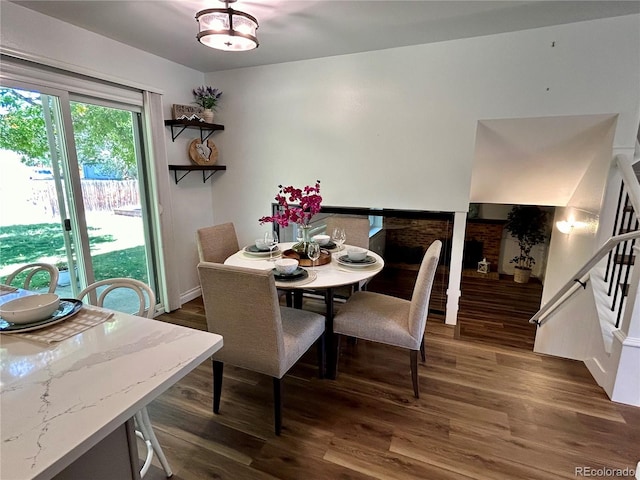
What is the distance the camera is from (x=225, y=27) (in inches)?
72.5

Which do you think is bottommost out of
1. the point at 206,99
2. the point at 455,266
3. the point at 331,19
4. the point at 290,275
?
the point at 455,266

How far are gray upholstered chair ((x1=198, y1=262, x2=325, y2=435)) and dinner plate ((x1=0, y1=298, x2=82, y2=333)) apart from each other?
54 centimetres

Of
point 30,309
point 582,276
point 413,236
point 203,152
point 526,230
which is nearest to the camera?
point 30,309

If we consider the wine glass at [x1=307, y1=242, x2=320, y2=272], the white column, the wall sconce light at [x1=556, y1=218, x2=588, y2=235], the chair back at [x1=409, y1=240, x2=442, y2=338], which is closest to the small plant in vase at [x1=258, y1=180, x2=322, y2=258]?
the wine glass at [x1=307, y1=242, x2=320, y2=272]

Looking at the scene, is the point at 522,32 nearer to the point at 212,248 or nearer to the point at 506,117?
the point at 506,117

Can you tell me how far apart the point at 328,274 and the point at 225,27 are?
158cm

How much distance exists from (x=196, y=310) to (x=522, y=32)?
383 cm

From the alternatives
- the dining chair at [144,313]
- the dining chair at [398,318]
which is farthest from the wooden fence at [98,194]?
the dining chair at [398,318]

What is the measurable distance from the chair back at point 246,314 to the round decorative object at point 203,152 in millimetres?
2207

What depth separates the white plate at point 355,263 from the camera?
2.20 m

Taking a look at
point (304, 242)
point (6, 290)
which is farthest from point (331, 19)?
point (6, 290)

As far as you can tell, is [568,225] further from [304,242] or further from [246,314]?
[246,314]

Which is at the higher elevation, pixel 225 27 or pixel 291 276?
pixel 225 27

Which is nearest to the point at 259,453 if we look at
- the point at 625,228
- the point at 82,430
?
the point at 82,430
